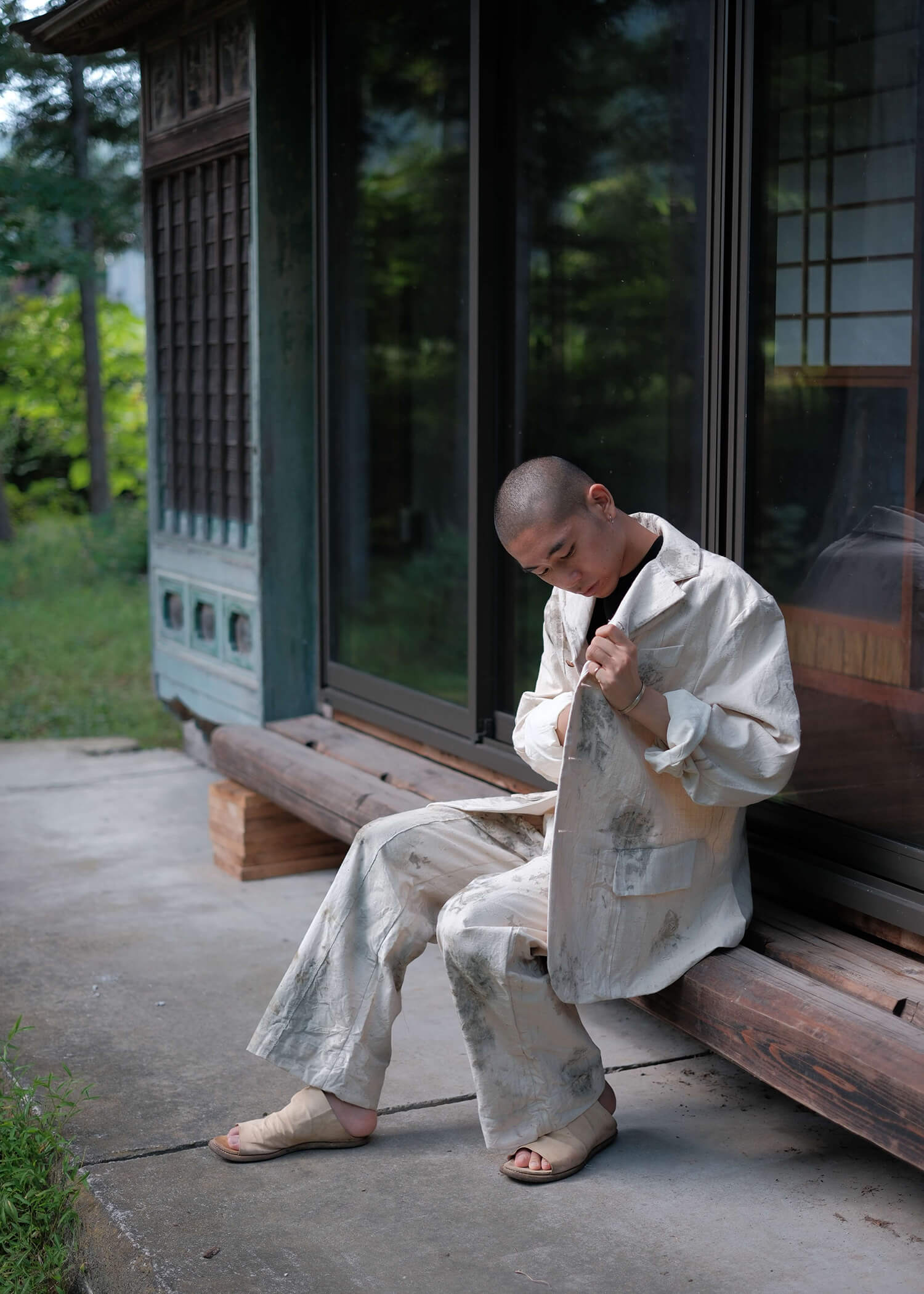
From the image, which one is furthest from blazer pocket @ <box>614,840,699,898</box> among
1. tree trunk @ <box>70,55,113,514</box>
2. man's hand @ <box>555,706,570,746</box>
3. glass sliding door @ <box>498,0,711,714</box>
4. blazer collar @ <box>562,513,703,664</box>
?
tree trunk @ <box>70,55,113,514</box>

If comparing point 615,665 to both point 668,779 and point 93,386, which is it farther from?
point 93,386

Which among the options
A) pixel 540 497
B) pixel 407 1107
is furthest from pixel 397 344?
pixel 407 1107

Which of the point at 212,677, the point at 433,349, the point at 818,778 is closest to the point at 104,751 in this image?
the point at 212,677

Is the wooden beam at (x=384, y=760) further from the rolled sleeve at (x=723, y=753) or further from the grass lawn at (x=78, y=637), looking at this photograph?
the grass lawn at (x=78, y=637)

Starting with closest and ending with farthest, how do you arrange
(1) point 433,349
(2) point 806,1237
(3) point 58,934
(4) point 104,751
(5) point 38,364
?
(2) point 806,1237 → (3) point 58,934 → (1) point 433,349 → (4) point 104,751 → (5) point 38,364

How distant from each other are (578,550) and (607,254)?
146 centimetres

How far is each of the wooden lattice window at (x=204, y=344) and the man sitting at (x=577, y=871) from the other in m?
2.52

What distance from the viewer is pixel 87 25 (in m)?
4.95

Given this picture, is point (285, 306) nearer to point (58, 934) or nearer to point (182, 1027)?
point (58, 934)

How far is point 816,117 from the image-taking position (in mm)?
2711

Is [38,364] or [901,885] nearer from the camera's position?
[901,885]

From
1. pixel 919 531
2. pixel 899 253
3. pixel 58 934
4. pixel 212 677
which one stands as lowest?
pixel 58 934

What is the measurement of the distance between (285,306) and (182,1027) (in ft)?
7.97

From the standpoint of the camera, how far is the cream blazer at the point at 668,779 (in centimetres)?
231
